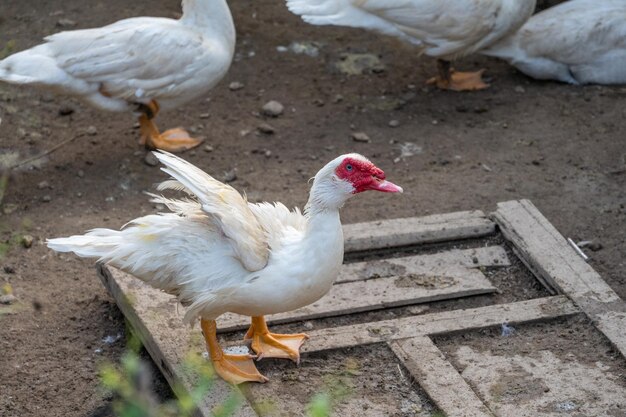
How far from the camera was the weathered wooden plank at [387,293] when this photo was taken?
16.1ft

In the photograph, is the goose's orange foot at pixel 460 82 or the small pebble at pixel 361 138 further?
the goose's orange foot at pixel 460 82

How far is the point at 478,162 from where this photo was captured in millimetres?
6547

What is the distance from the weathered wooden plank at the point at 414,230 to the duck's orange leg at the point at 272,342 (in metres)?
0.87

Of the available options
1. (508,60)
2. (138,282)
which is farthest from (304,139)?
(138,282)

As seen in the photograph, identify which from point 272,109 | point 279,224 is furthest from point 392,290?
point 272,109

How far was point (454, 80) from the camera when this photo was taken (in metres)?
7.57

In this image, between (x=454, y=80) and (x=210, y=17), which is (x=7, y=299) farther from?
(x=454, y=80)

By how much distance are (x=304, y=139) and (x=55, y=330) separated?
2.51 meters

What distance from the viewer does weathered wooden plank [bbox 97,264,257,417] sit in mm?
4172

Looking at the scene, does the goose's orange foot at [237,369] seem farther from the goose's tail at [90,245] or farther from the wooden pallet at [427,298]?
the goose's tail at [90,245]

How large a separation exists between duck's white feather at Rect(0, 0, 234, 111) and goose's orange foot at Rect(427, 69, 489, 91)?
1.87m

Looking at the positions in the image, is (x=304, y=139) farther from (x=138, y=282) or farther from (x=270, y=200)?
(x=138, y=282)

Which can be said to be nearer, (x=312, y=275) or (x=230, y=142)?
(x=312, y=275)

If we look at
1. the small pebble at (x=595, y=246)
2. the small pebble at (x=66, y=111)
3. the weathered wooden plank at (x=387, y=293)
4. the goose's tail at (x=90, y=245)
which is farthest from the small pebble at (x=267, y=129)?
the goose's tail at (x=90, y=245)
